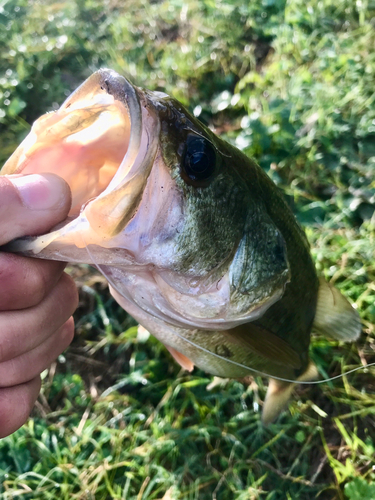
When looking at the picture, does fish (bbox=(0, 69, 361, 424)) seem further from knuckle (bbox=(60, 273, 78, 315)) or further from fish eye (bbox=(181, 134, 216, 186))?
knuckle (bbox=(60, 273, 78, 315))

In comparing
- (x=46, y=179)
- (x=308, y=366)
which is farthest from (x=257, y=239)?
(x=308, y=366)

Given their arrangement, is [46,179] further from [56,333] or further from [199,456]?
[199,456]

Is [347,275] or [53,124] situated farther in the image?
[347,275]

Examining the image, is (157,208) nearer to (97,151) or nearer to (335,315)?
(97,151)

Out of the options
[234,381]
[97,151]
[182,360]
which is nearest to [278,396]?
[234,381]

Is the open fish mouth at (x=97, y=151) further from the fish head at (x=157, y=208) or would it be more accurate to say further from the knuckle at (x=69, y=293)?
the knuckle at (x=69, y=293)

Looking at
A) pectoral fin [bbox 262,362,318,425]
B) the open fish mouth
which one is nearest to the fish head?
the open fish mouth

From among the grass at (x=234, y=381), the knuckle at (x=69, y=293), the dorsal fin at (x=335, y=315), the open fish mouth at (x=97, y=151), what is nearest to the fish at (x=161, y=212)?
the open fish mouth at (x=97, y=151)
